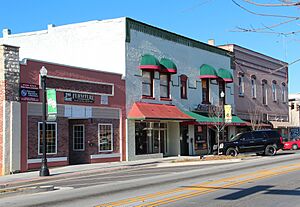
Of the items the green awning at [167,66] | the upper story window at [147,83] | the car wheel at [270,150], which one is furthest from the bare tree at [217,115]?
the upper story window at [147,83]

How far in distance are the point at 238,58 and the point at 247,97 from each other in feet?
14.2

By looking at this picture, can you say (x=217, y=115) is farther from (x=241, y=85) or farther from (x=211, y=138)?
(x=241, y=85)

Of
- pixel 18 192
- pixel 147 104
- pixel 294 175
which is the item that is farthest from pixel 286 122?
pixel 18 192

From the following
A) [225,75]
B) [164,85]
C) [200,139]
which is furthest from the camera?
[225,75]

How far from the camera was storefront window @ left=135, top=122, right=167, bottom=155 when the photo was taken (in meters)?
32.3

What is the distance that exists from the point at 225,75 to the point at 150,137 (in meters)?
11.6

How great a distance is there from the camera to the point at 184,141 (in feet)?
122

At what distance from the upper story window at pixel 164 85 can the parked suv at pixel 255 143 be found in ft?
19.6

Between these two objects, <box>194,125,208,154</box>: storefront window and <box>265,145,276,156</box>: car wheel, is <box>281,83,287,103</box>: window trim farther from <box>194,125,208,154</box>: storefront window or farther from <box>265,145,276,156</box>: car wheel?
<box>265,145,276,156</box>: car wheel

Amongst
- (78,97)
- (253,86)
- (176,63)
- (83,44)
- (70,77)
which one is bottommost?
(78,97)

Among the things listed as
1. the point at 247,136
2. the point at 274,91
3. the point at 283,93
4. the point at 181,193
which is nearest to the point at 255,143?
the point at 247,136

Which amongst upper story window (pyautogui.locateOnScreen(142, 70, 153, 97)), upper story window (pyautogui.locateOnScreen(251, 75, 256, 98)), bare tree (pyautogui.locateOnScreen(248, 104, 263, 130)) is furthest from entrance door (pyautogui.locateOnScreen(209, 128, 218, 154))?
upper story window (pyautogui.locateOnScreen(251, 75, 256, 98))

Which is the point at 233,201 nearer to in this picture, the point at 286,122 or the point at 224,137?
the point at 224,137

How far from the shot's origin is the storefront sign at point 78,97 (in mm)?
26609
